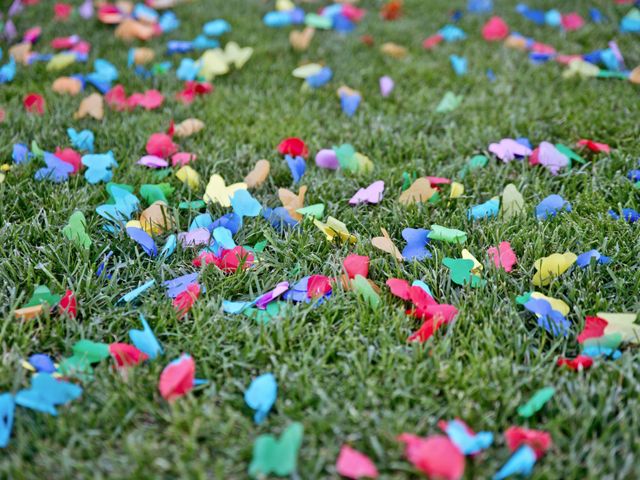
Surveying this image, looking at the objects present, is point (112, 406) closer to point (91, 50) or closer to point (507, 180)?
point (507, 180)

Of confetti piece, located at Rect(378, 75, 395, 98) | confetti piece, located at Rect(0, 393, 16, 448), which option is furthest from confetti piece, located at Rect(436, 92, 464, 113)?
confetti piece, located at Rect(0, 393, 16, 448)

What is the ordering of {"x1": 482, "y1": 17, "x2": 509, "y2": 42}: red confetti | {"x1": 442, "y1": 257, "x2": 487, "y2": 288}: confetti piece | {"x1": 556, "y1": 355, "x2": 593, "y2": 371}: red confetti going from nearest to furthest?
{"x1": 556, "y1": 355, "x2": 593, "y2": 371}: red confetti → {"x1": 442, "y1": 257, "x2": 487, "y2": 288}: confetti piece → {"x1": 482, "y1": 17, "x2": 509, "y2": 42}: red confetti

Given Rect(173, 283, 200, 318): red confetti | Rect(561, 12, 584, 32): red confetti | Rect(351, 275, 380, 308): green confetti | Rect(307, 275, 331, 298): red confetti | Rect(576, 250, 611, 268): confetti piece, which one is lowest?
Rect(173, 283, 200, 318): red confetti

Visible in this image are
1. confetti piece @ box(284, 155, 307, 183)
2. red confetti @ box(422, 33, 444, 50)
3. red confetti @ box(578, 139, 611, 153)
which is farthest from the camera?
red confetti @ box(422, 33, 444, 50)

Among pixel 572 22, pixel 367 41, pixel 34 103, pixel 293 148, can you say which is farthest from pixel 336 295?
pixel 572 22

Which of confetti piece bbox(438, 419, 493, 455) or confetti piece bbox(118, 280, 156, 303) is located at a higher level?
confetti piece bbox(438, 419, 493, 455)

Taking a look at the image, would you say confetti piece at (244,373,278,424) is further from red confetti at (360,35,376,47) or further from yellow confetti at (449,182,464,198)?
red confetti at (360,35,376,47)

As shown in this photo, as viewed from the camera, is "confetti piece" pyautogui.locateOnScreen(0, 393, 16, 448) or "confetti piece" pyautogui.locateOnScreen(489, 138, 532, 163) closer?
"confetti piece" pyautogui.locateOnScreen(0, 393, 16, 448)

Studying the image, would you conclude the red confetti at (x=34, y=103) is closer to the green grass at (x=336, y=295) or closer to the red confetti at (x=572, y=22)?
the green grass at (x=336, y=295)
